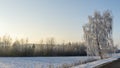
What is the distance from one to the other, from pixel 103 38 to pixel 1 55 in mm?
40735

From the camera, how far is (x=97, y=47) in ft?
143

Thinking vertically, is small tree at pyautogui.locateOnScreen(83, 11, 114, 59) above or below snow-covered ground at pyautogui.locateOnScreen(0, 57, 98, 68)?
above

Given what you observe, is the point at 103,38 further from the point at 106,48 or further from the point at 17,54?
the point at 17,54

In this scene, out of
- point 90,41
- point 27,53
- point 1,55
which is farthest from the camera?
point 27,53

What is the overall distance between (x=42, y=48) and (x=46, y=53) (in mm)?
2528

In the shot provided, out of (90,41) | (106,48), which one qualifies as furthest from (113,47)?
(90,41)

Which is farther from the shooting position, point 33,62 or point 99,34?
point 99,34

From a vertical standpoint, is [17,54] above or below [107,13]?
below

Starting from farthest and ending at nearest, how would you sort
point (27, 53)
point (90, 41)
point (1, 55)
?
point (27, 53), point (1, 55), point (90, 41)

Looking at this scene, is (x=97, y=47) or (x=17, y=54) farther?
(x=17, y=54)

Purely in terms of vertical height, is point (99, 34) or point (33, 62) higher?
point (99, 34)

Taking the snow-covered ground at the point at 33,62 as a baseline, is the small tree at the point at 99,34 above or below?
above

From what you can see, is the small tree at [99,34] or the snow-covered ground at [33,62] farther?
the small tree at [99,34]

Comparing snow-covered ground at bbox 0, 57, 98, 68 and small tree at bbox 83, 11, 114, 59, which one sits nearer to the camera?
snow-covered ground at bbox 0, 57, 98, 68
